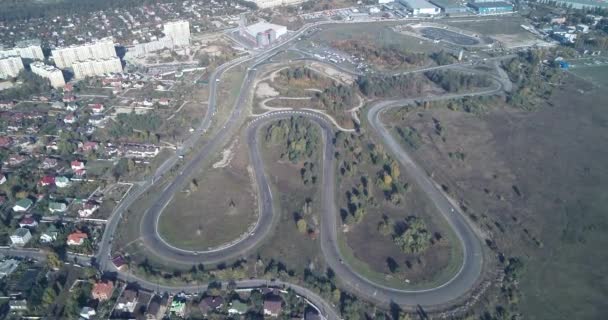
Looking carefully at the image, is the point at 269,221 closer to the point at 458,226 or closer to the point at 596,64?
the point at 458,226

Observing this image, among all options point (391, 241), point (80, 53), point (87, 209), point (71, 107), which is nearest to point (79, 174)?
point (87, 209)

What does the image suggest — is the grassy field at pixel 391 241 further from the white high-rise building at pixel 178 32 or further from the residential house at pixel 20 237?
the white high-rise building at pixel 178 32

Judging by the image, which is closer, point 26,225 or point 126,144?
point 26,225

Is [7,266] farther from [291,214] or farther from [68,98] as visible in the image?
[68,98]

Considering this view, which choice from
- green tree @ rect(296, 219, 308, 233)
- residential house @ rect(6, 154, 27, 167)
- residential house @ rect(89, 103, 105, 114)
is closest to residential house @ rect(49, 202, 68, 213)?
residential house @ rect(6, 154, 27, 167)

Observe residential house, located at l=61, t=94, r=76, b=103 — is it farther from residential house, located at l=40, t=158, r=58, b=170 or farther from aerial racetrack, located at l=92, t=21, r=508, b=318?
aerial racetrack, located at l=92, t=21, r=508, b=318

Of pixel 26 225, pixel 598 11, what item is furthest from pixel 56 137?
pixel 598 11

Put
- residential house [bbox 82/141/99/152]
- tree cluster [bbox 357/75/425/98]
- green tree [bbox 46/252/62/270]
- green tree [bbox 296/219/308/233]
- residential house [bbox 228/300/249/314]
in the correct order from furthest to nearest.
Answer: tree cluster [bbox 357/75/425/98] → residential house [bbox 82/141/99/152] → green tree [bbox 296/219/308/233] → green tree [bbox 46/252/62/270] → residential house [bbox 228/300/249/314]
